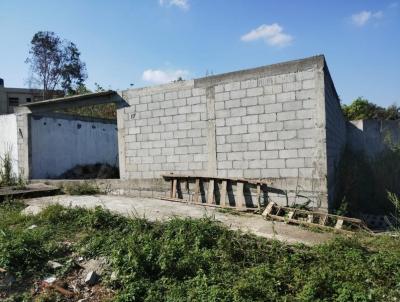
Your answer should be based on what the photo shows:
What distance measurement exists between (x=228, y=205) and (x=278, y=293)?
402cm

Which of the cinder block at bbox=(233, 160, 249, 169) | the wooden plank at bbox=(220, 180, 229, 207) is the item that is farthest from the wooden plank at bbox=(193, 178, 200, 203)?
the cinder block at bbox=(233, 160, 249, 169)

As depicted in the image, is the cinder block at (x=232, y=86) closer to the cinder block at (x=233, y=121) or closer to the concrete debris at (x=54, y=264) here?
the cinder block at (x=233, y=121)

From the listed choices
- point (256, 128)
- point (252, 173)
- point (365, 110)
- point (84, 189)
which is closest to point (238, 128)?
point (256, 128)

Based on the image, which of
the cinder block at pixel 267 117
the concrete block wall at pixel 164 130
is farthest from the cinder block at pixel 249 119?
the concrete block wall at pixel 164 130

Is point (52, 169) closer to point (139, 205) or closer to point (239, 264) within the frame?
point (139, 205)

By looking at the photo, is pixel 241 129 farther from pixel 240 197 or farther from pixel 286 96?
pixel 240 197

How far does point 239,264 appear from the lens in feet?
15.4

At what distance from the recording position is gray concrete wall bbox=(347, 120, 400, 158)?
37.4 feet

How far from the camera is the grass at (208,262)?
3.85 m

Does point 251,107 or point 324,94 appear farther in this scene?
point 251,107

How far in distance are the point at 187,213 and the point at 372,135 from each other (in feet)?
24.3

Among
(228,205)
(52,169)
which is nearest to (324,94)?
(228,205)

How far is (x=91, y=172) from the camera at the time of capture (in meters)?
13.7

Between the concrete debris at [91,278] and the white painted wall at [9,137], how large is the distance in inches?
350
